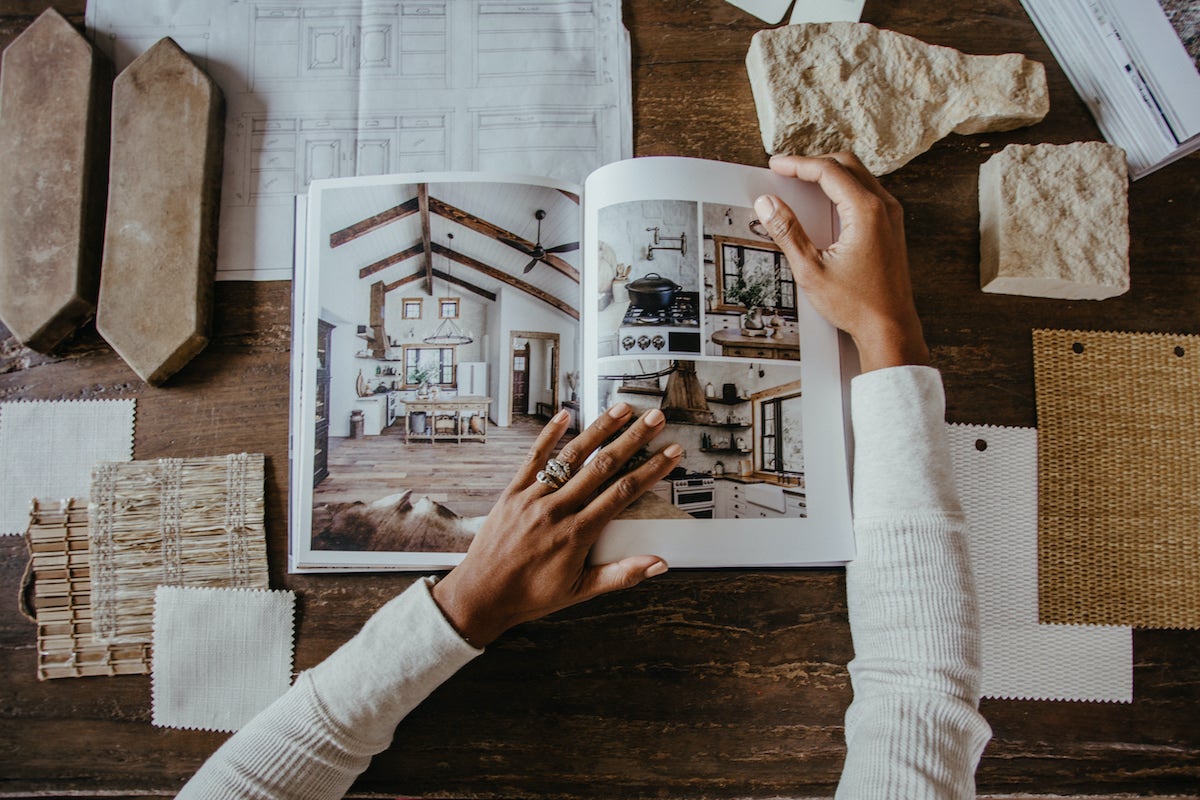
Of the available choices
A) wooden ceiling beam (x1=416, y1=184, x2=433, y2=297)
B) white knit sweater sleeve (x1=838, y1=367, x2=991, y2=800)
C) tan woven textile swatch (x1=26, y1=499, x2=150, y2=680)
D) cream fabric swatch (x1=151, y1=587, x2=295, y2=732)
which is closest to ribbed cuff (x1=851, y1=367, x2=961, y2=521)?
white knit sweater sleeve (x1=838, y1=367, x2=991, y2=800)

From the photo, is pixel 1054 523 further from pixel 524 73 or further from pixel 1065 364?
pixel 524 73

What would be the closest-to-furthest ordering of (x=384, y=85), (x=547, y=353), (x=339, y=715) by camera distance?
(x=339, y=715) → (x=547, y=353) → (x=384, y=85)

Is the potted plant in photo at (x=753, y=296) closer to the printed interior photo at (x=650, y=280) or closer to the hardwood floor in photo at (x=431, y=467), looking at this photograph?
the printed interior photo at (x=650, y=280)

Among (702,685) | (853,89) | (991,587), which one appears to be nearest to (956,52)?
(853,89)

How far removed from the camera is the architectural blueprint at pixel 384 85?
79cm

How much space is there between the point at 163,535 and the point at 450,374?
0.38m

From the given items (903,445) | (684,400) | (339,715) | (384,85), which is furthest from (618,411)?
(384,85)

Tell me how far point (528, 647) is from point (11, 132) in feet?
2.76

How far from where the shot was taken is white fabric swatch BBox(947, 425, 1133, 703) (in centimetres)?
73

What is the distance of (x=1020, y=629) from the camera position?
2.39 feet

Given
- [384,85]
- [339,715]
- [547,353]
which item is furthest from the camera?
[384,85]

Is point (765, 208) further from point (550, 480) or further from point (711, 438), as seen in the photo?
point (550, 480)

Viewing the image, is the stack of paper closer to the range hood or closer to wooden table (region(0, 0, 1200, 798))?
wooden table (region(0, 0, 1200, 798))

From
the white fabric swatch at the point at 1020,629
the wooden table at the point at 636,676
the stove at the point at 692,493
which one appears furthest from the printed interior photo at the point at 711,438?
the white fabric swatch at the point at 1020,629
